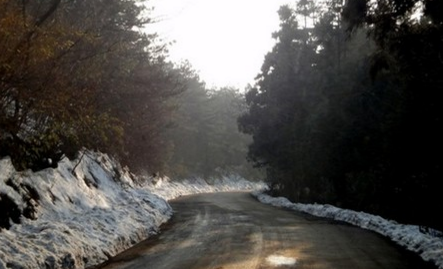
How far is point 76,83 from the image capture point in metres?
12.5

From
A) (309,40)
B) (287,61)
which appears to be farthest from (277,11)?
(287,61)

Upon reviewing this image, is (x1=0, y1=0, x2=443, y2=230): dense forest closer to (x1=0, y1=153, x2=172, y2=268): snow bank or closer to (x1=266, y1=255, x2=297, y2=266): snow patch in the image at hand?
(x1=0, y1=153, x2=172, y2=268): snow bank

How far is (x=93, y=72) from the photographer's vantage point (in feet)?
44.1

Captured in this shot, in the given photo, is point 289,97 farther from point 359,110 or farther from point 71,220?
point 71,220

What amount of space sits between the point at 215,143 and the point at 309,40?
32981 mm

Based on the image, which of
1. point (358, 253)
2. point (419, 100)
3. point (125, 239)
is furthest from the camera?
point (419, 100)

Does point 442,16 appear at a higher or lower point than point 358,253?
higher

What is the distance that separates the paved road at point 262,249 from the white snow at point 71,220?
62cm

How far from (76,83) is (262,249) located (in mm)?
6350

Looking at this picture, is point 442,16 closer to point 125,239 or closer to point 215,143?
point 125,239

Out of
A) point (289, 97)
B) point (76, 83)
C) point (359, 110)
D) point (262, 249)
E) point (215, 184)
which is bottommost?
point (215, 184)

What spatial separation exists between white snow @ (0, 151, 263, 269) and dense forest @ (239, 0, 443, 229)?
28.3 feet

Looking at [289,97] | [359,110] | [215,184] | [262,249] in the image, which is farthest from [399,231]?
[215,184]

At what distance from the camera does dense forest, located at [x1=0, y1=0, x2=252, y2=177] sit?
9422 millimetres
